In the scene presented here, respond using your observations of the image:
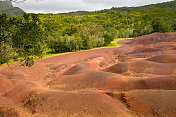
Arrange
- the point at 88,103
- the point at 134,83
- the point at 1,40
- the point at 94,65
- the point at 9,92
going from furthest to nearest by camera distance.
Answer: the point at 94,65
the point at 9,92
the point at 134,83
the point at 88,103
the point at 1,40

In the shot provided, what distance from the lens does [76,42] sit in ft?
180

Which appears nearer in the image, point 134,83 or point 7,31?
point 7,31

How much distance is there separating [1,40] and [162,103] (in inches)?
488

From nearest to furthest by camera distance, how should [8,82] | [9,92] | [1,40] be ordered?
[1,40]
[9,92]
[8,82]

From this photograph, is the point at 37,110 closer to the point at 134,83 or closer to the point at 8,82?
the point at 134,83

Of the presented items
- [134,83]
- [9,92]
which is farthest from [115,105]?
[9,92]

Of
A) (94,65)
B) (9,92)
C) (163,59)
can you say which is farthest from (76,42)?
(9,92)

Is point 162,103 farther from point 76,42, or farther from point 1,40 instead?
point 76,42

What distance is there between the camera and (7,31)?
9.22 metres

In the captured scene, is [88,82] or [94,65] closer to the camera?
[88,82]

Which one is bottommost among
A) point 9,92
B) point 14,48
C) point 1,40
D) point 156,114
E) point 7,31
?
point 9,92

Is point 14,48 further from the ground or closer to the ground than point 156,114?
further from the ground

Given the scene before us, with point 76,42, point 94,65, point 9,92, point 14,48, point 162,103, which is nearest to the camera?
point 14,48

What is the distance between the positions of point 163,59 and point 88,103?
64.6 feet
